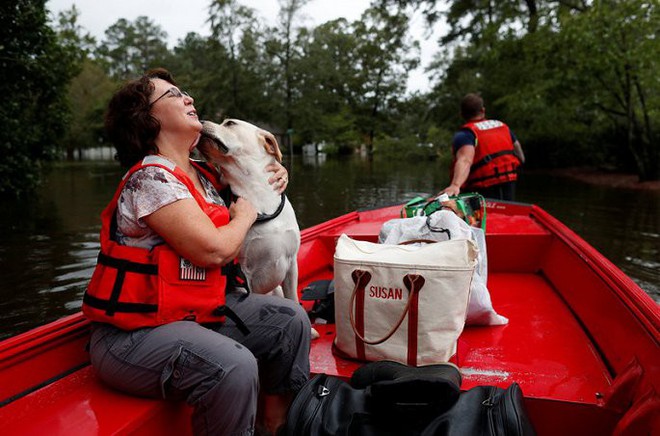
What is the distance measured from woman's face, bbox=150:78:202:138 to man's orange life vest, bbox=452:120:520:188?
3317 millimetres

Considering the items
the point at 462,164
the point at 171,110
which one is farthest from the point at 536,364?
the point at 462,164

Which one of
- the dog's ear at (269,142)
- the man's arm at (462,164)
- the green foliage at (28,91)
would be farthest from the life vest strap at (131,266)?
the green foliage at (28,91)

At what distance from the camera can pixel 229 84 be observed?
111 ft

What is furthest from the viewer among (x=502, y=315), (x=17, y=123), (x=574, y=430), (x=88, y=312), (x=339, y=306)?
(x=17, y=123)

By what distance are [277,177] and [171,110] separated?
0.59 metres

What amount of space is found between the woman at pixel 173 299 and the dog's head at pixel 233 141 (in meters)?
0.26

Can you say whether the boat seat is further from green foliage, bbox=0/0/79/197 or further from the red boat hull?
green foliage, bbox=0/0/79/197

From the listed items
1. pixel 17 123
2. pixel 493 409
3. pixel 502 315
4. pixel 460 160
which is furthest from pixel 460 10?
pixel 493 409

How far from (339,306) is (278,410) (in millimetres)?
479

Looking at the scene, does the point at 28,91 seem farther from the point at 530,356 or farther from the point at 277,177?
the point at 530,356

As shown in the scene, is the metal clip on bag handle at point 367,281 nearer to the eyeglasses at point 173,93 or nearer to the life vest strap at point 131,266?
the life vest strap at point 131,266

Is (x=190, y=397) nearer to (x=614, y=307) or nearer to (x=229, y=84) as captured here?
(x=614, y=307)

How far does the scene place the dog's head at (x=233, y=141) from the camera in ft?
6.75

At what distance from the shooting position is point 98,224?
946 centimetres
